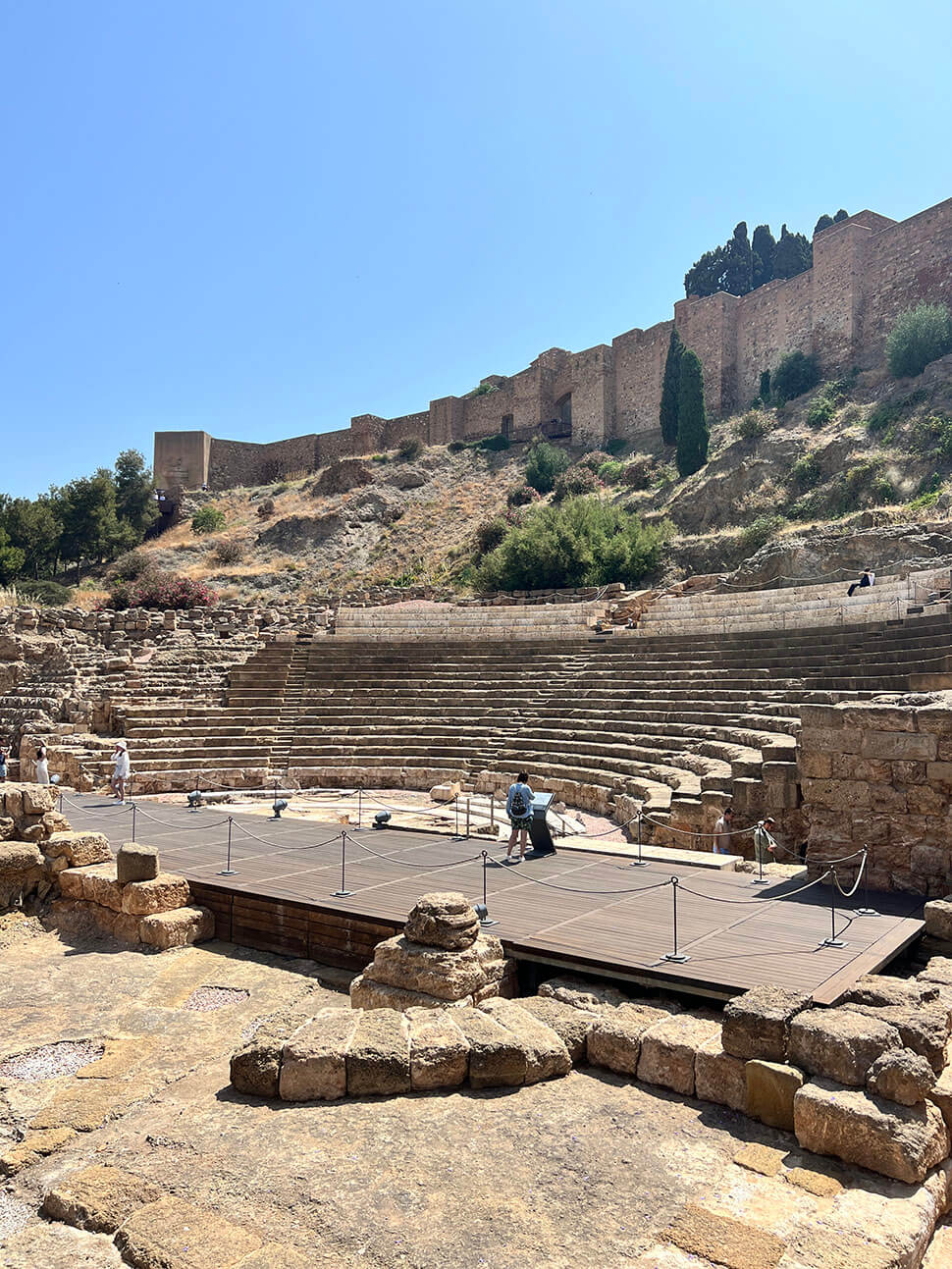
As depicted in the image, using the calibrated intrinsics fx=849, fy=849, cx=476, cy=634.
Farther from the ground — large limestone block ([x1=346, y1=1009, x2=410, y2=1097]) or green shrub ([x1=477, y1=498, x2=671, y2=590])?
green shrub ([x1=477, y1=498, x2=671, y2=590])

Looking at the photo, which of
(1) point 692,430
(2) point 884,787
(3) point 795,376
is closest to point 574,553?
(1) point 692,430

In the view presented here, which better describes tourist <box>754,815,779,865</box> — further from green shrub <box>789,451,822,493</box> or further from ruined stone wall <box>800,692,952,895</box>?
green shrub <box>789,451,822,493</box>

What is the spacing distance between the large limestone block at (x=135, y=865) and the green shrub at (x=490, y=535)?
3067 centimetres

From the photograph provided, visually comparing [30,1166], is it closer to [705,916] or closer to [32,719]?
[705,916]

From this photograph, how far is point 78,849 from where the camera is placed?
9391 millimetres

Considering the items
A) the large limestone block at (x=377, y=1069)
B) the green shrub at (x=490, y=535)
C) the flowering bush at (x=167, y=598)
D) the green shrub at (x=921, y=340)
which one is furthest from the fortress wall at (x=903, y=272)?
the large limestone block at (x=377, y=1069)

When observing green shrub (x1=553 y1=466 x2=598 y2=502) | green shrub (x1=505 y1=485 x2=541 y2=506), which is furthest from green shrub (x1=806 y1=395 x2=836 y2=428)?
green shrub (x1=505 y1=485 x2=541 y2=506)

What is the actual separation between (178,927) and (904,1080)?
620 cm

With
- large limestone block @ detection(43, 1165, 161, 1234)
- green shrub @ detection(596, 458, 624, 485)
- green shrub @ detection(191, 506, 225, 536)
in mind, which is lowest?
large limestone block @ detection(43, 1165, 161, 1234)

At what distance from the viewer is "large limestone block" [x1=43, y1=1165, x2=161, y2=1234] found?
3639 mm

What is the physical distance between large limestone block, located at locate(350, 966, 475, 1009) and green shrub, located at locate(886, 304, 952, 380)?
116 ft

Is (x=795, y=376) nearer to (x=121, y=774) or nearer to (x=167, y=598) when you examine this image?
(x=167, y=598)

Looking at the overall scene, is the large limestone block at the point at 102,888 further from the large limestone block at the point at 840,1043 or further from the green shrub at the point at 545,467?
the green shrub at the point at 545,467

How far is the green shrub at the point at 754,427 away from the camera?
3594 centimetres
